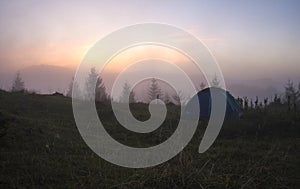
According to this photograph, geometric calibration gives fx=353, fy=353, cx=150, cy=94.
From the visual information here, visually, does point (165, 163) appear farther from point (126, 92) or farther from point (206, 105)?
point (126, 92)

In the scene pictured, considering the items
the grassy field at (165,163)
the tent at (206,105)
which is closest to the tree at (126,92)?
the grassy field at (165,163)

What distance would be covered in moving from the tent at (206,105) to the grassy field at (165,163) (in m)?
2.51

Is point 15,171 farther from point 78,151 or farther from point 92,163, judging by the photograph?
point 78,151

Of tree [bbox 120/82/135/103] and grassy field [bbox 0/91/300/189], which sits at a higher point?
tree [bbox 120/82/135/103]

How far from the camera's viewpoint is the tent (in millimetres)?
17281

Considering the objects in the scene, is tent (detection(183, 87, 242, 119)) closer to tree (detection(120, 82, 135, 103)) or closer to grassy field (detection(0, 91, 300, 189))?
grassy field (detection(0, 91, 300, 189))

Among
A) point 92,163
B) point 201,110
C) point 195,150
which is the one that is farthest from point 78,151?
point 201,110

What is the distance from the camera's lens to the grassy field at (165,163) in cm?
630

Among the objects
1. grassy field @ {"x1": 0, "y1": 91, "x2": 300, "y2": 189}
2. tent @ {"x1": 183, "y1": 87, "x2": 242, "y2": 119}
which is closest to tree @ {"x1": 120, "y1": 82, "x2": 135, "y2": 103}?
grassy field @ {"x1": 0, "y1": 91, "x2": 300, "y2": 189}

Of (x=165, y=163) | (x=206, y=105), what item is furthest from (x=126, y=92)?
(x=165, y=163)

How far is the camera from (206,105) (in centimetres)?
1798

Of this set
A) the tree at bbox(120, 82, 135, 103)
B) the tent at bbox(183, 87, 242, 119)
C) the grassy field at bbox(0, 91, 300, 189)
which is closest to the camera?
the grassy field at bbox(0, 91, 300, 189)

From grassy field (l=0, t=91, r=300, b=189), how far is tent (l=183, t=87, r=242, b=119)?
251 centimetres

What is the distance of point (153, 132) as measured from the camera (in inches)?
504
